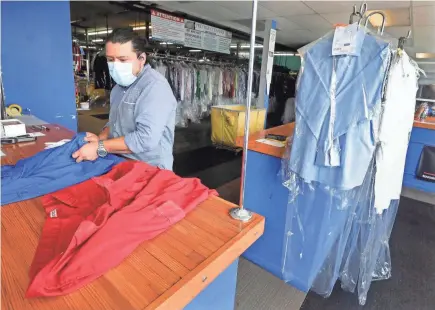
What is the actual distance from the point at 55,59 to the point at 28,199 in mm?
2738

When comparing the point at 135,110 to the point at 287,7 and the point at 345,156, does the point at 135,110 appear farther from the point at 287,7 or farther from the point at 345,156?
the point at 287,7

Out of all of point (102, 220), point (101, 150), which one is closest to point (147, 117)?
point (101, 150)

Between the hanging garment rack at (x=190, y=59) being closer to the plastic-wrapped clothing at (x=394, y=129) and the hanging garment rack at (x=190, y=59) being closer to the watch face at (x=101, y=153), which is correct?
the watch face at (x=101, y=153)

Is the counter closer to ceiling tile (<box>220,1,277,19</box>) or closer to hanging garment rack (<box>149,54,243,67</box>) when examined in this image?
ceiling tile (<box>220,1,277,19</box>)

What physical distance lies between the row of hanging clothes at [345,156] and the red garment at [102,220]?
793 millimetres

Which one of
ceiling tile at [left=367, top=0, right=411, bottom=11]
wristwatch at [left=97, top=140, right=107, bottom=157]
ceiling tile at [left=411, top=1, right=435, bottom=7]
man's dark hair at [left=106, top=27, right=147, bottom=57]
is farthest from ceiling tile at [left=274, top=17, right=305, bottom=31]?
wristwatch at [left=97, top=140, right=107, bottom=157]

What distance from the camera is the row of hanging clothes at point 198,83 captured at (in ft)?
17.7

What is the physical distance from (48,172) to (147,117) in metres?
0.48

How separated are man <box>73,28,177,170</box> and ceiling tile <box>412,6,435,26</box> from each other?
14.9 feet

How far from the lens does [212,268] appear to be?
2.21ft

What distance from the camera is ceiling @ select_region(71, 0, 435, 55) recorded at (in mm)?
4266

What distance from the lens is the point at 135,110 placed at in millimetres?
1426

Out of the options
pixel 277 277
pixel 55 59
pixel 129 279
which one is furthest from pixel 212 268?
pixel 55 59

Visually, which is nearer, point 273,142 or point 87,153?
point 87,153
